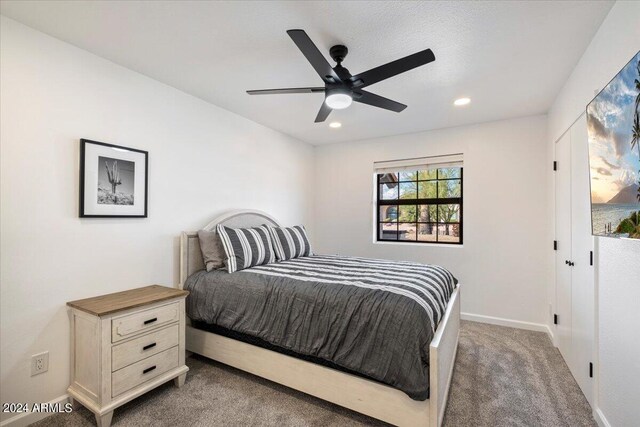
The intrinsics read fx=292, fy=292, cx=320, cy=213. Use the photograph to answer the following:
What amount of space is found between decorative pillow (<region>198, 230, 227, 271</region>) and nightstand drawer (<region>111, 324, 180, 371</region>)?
638 millimetres

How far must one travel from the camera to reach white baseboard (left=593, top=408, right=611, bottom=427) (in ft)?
5.56

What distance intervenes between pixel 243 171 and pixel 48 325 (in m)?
2.22

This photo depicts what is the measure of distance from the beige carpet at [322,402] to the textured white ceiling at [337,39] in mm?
2460

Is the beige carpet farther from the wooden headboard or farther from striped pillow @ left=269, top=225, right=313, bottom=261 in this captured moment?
striped pillow @ left=269, top=225, right=313, bottom=261

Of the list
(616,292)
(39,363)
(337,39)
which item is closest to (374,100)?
(337,39)

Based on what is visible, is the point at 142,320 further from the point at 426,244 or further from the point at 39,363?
the point at 426,244

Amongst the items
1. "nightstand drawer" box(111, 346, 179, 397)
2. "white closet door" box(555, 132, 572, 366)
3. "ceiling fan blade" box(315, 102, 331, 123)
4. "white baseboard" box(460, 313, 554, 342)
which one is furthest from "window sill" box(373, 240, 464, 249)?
"nightstand drawer" box(111, 346, 179, 397)

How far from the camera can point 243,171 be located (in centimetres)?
354

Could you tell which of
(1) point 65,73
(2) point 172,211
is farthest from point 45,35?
(2) point 172,211

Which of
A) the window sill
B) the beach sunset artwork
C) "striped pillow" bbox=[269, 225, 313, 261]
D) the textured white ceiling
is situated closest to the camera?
the beach sunset artwork

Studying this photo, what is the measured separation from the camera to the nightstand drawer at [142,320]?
185cm

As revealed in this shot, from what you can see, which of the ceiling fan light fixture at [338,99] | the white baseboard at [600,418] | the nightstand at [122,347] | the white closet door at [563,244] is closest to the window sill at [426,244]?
the white closet door at [563,244]

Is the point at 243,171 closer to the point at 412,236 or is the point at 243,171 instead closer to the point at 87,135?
the point at 87,135

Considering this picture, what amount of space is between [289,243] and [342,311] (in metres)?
1.62
